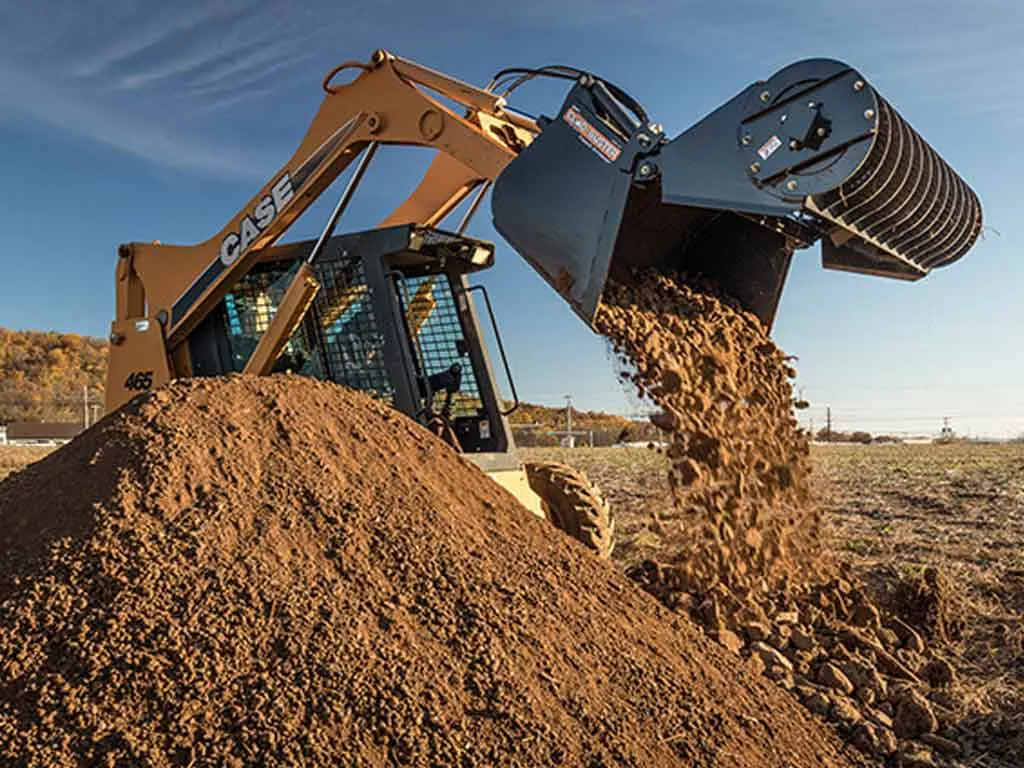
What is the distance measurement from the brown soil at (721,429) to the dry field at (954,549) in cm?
21

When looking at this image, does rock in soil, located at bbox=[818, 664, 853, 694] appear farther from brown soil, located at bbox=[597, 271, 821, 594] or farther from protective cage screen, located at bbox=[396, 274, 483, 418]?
protective cage screen, located at bbox=[396, 274, 483, 418]

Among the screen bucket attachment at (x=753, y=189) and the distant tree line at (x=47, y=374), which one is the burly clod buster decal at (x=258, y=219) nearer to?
→ the screen bucket attachment at (x=753, y=189)

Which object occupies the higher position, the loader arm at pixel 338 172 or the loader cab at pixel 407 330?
the loader arm at pixel 338 172

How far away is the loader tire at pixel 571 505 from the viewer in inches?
233

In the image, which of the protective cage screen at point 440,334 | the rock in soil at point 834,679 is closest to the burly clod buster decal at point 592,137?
the protective cage screen at point 440,334

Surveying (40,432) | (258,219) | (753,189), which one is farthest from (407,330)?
(40,432)

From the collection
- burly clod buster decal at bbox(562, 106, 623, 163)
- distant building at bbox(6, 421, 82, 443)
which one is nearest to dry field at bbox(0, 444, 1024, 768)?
burly clod buster decal at bbox(562, 106, 623, 163)

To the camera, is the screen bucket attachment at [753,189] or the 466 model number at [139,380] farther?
the 466 model number at [139,380]

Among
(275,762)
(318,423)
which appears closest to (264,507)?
(318,423)

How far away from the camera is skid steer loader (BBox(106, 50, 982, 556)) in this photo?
14.2 ft

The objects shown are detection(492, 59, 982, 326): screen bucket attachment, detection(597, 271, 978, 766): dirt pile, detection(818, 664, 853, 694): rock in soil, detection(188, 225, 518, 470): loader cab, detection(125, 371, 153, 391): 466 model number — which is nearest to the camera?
detection(818, 664, 853, 694): rock in soil

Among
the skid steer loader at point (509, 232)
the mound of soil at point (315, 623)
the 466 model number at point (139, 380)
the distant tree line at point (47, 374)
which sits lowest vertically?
the mound of soil at point (315, 623)

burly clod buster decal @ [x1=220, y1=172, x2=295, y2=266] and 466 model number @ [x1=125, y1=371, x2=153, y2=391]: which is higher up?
burly clod buster decal @ [x1=220, y1=172, x2=295, y2=266]

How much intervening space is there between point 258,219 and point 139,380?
150cm
